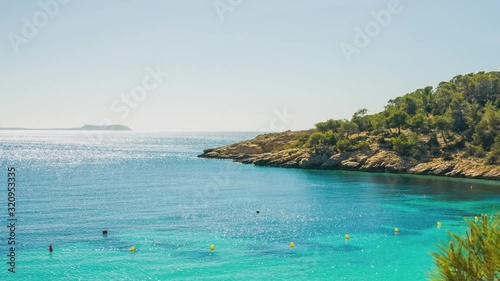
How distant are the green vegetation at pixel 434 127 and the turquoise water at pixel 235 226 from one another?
18.3 meters

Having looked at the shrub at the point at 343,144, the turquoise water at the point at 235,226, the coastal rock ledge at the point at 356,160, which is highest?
the shrub at the point at 343,144

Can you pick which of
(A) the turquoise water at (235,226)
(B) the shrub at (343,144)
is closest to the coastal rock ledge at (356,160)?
(B) the shrub at (343,144)

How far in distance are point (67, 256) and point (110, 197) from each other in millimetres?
36851

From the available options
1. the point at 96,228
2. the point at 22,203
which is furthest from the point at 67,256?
the point at 22,203

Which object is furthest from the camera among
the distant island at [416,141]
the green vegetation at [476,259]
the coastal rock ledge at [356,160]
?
the distant island at [416,141]

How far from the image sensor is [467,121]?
12350cm

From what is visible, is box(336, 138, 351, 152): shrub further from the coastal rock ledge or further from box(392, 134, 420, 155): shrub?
box(392, 134, 420, 155): shrub

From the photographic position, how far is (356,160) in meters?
124

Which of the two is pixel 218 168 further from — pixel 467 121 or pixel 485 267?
pixel 485 267

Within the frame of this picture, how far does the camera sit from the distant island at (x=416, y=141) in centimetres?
11081

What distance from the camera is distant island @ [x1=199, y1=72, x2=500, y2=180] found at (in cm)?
11081

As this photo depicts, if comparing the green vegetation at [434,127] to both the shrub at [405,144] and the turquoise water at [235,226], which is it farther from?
the turquoise water at [235,226]

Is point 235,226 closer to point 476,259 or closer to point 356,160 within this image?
point 476,259

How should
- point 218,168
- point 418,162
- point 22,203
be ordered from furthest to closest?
point 218,168 → point 418,162 → point 22,203
